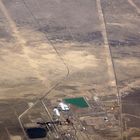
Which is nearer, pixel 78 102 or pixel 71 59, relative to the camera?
pixel 78 102

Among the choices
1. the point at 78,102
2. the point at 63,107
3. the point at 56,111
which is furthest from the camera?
the point at 78,102

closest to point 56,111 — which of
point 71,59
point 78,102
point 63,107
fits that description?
point 63,107

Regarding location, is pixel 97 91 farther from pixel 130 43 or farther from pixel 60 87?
pixel 130 43

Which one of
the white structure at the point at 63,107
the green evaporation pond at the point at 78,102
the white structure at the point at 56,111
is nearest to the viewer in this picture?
the white structure at the point at 56,111

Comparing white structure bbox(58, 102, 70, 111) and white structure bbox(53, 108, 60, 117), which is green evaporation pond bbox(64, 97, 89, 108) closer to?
white structure bbox(58, 102, 70, 111)

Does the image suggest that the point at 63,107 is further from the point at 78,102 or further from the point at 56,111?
the point at 78,102

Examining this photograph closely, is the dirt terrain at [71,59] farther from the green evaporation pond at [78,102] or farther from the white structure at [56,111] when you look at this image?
the white structure at [56,111]

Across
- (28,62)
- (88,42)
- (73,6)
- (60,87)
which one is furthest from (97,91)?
(73,6)

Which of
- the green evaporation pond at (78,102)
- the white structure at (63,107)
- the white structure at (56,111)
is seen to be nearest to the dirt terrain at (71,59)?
the green evaporation pond at (78,102)
